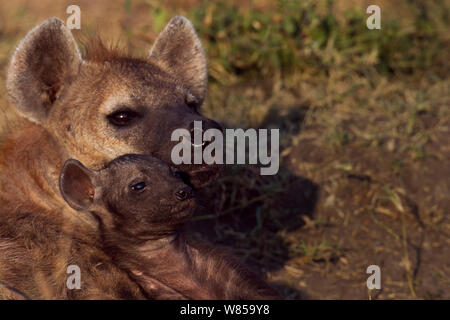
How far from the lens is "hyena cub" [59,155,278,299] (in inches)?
117

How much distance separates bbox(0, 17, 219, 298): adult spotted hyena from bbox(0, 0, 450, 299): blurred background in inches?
13.6

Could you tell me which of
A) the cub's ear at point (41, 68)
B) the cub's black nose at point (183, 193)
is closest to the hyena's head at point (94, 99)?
the cub's ear at point (41, 68)

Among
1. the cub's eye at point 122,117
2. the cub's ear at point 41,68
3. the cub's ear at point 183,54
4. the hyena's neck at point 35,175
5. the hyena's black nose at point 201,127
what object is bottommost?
the hyena's neck at point 35,175

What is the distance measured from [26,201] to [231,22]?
328 cm

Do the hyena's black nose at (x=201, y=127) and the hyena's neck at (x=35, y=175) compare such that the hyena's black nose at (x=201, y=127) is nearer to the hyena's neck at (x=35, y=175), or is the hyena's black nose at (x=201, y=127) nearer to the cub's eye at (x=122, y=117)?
the cub's eye at (x=122, y=117)

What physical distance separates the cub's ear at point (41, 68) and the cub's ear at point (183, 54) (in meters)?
0.52

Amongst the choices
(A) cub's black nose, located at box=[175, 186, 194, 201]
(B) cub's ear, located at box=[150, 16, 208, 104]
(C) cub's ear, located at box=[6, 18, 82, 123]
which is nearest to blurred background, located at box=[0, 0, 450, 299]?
(C) cub's ear, located at box=[6, 18, 82, 123]

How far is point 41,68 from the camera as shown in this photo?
11.5 feet

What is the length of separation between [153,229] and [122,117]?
0.62 meters

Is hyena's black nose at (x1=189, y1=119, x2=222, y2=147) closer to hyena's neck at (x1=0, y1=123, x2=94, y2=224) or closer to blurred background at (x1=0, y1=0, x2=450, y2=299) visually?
blurred background at (x1=0, y1=0, x2=450, y2=299)

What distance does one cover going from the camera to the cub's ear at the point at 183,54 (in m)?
3.93

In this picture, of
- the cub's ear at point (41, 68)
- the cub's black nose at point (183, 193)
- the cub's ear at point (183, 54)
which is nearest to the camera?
the cub's black nose at point (183, 193)

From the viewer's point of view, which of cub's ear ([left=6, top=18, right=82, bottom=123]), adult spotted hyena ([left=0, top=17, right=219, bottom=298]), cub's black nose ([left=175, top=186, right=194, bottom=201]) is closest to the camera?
cub's black nose ([left=175, top=186, right=194, bottom=201])

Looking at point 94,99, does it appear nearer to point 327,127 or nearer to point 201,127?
point 201,127
